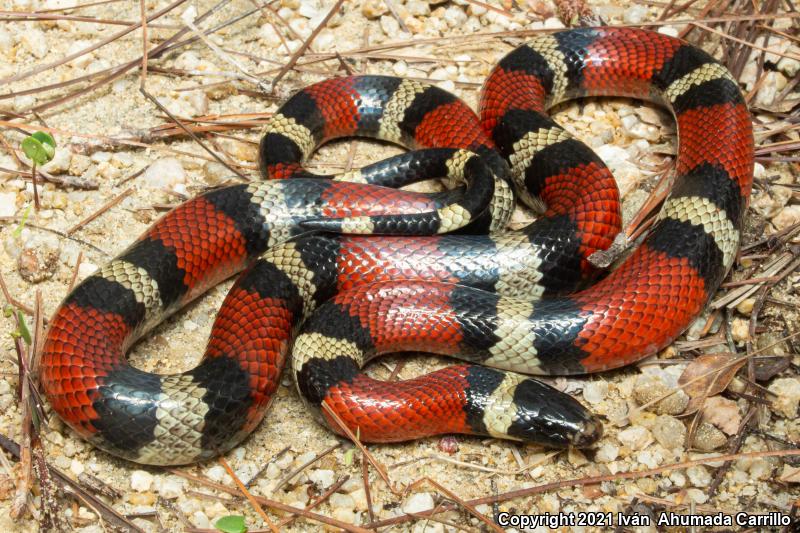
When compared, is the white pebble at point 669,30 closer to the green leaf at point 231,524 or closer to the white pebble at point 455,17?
the white pebble at point 455,17

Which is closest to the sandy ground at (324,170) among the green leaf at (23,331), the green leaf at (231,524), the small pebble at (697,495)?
the small pebble at (697,495)

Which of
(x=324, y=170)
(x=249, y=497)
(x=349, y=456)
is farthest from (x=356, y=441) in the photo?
(x=324, y=170)

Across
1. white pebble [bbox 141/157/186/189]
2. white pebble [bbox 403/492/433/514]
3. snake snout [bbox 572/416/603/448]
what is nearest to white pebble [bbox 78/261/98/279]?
white pebble [bbox 141/157/186/189]

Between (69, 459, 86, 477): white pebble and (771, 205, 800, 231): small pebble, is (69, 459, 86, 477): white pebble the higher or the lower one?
the lower one

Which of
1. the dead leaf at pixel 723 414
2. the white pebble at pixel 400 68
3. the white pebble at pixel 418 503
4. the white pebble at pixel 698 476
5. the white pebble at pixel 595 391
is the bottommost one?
the white pebble at pixel 418 503

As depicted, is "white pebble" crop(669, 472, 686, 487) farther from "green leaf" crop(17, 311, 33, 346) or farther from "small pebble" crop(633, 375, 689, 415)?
"green leaf" crop(17, 311, 33, 346)

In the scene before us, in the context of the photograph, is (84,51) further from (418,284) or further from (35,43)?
(418,284)
